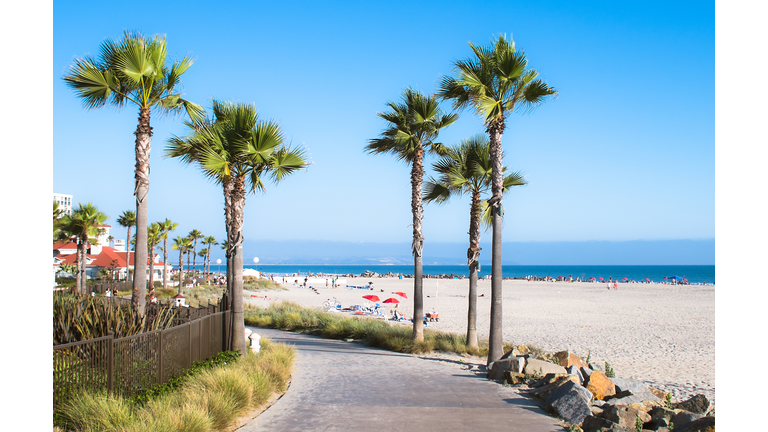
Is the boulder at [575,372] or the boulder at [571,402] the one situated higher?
the boulder at [571,402]

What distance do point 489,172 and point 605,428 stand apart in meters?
10.1

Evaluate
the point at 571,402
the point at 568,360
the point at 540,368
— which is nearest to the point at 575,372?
the point at 540,368

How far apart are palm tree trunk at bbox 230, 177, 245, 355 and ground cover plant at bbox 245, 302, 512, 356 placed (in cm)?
528

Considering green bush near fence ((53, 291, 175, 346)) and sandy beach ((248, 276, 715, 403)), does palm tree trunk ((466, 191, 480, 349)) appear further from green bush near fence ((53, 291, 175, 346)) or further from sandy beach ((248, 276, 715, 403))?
green bush near fence ((53, 291, 175, 346))

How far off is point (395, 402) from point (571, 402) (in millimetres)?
2953

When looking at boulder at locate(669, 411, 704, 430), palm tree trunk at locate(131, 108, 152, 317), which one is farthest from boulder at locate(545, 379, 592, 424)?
palm tree trunk at locate(131, 108, 152, 317)

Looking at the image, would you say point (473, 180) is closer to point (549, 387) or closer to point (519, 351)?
point (519, 351)

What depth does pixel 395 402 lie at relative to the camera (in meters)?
8.71

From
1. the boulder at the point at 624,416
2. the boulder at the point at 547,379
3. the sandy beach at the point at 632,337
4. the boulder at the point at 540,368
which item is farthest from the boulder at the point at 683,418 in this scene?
the sandy beach at the point at 632,337

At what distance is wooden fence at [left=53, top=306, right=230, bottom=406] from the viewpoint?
638cm

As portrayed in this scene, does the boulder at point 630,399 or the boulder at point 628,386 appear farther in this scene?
the boulder at point 628,386

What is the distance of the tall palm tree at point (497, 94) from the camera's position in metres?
12.5

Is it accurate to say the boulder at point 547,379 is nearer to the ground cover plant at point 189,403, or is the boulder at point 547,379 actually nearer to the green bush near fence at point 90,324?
the ground cover plant at point 189,403

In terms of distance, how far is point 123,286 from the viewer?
128 ft
